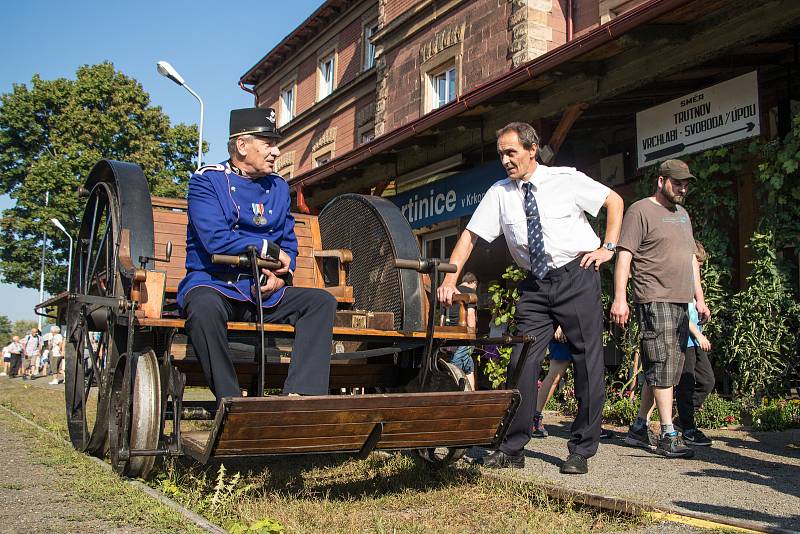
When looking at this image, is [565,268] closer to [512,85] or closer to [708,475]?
[708,475]

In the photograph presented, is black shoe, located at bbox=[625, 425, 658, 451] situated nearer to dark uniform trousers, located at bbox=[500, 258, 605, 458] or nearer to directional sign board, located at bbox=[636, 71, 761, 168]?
dark uniform trousers, located at bbox=[500, 258, 605, 458]

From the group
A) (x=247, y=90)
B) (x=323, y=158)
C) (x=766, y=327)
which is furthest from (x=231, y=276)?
(x=247, y=90)

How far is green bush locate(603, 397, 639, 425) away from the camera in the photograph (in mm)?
7750

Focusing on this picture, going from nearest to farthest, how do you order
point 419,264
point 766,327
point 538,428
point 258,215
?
point 419,264 < point 258,215 < point 538,428 < point 766,327

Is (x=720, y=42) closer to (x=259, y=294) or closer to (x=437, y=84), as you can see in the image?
(x=259, y=294)

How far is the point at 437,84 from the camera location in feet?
55.7

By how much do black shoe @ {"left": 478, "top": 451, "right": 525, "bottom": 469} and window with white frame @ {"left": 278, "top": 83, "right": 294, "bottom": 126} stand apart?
23.0 meters

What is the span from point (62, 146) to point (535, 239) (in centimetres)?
3820

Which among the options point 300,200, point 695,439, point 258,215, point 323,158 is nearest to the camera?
point 258,215

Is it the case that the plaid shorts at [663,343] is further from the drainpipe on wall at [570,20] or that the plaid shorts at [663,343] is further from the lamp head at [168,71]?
the lamp head at [168,71]

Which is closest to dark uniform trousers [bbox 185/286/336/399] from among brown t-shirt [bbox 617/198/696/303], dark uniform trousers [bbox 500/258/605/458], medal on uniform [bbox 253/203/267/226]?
medal on uniform [bbox 253/203/267/226]

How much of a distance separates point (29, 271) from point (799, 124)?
39813 millimetres

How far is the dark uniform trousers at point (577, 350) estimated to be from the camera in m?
4.66

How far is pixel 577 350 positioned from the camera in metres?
4.71
